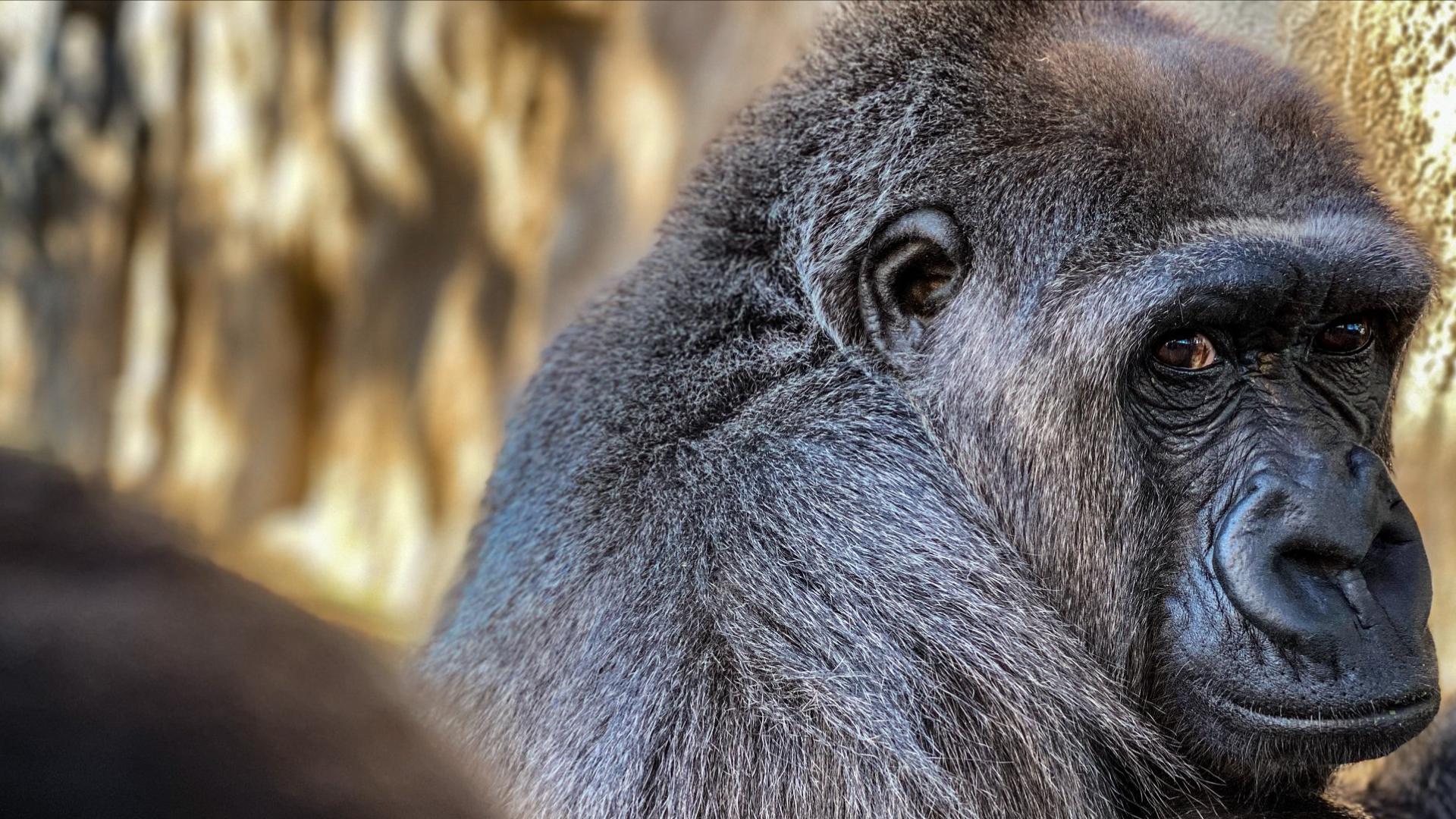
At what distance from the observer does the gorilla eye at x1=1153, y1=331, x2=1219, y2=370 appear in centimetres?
210

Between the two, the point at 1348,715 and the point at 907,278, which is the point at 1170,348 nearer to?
the point at 907,278

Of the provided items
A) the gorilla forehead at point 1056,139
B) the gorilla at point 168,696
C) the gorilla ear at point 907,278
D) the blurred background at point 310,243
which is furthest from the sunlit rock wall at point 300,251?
the gorilla at point 168,696

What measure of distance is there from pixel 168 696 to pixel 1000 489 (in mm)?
1606

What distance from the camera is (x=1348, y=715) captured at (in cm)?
189

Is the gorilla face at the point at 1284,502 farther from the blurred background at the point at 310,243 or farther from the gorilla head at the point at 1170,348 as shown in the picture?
the blurred background at the point at 310,243

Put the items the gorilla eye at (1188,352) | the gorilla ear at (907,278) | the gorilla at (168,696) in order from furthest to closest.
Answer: the gorilla ear at (907,278) < the gorilla eye at (1188,352) < the gorilla at (168,696)

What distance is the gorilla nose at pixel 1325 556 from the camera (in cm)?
188

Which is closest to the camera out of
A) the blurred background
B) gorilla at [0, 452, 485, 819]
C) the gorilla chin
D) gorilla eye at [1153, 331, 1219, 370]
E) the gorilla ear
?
gorilla at [0, 452, 485, 819]

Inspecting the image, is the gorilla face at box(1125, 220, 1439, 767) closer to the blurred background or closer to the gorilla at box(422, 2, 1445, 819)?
the gorilla at box(422, 2, 1445, 819)

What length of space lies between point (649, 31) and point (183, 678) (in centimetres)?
479

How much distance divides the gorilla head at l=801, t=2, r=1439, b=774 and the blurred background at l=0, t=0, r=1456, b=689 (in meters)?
3.21

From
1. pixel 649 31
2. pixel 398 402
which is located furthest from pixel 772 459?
pixel 398 402

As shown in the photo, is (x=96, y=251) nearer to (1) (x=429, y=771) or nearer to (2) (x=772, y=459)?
(2) (x=772, y=459)

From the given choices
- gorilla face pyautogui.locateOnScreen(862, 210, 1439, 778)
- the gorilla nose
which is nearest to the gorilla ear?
gorilla face pyautogui.locateOnScreen(862, 210, 1439, 778)
